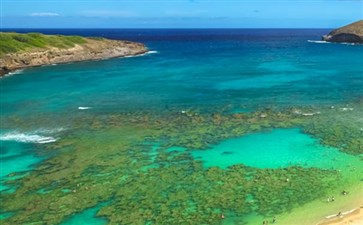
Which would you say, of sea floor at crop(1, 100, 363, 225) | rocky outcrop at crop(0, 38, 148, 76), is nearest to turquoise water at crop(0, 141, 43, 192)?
sea floor at crop(1, 100, 363, 225)

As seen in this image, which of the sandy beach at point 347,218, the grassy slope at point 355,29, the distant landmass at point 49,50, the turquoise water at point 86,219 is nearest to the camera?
the sandy beach at point 347,218

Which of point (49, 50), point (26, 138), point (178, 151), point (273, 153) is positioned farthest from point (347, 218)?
point (49, 50)

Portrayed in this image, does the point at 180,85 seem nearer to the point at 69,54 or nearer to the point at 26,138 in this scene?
the point at 26,138

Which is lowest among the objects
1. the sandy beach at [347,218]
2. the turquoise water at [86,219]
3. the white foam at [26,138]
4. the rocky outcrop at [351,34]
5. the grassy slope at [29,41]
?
the turquoise water at [86,219]

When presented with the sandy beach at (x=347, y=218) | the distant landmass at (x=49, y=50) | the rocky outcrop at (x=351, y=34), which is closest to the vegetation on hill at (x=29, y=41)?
Answer: the distant landmass at (x=49, y=50)

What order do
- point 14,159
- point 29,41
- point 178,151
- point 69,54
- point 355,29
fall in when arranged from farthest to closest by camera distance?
point 355,29, point 69,54, point 29,41, point 178,151, point 14,159

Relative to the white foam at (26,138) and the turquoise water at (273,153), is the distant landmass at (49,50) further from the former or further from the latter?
the turquoise water at (273,153)

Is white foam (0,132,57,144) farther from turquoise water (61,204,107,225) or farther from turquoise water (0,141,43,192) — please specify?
turquoise water (61,204,107,225)
